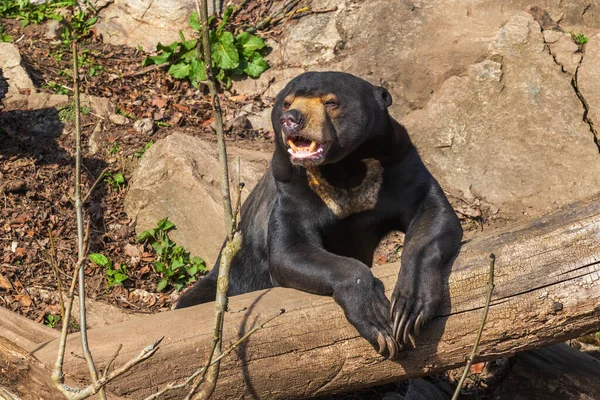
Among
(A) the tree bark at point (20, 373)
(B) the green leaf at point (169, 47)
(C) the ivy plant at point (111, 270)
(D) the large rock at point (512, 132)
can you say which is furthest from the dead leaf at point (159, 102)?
(A) the tree bark at point (20, 373)

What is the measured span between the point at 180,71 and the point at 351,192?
4702mm

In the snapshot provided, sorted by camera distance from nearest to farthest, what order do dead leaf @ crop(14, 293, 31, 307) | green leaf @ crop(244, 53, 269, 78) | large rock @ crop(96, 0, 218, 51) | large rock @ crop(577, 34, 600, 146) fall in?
1. dead leaf @ crop(14, 293, 31, 307)
2. large rock @ crop(577, 34, 600, 146)
3. green leaf @ crop(244, 53, 269, 78)
4. large rock @ crop(96, 0, 218, 51)

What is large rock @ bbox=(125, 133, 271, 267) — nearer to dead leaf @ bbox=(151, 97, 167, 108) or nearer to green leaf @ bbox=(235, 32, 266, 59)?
dead leaf @ bbox=(151, 97, 167, 108)

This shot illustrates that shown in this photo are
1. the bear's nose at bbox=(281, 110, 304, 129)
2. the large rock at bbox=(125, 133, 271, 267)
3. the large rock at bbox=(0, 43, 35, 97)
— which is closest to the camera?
the bear's nose at bbox=(281, 110, 304, 129)

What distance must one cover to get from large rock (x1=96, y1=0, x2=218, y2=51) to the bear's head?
518 cm

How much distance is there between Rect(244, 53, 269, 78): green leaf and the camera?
Result: 8.95m

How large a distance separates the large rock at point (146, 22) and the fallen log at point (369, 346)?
619cm

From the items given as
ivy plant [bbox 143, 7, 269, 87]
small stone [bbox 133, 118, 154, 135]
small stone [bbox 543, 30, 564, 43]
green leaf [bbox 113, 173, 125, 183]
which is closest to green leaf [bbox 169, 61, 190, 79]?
ivy plant [bbox 143, 7, 269, 87]

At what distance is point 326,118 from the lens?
4477 mm

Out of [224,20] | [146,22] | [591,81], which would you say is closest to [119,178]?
[224,20]

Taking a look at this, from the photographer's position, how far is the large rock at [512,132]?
24.2 ft

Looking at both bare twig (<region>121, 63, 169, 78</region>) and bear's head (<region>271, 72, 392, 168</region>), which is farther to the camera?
bare twig (<region>121, 63, 169, 78</region>)

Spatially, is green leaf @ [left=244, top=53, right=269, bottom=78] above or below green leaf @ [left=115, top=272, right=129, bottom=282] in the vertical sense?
above

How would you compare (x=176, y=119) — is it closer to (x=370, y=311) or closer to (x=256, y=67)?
(x=256, y=67)
